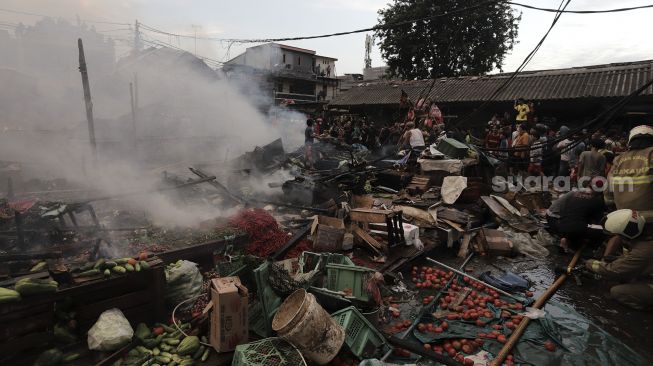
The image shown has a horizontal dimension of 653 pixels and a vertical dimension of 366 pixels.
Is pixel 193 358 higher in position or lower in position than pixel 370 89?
lower

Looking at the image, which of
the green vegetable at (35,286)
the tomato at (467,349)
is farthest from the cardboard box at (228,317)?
the tomato at (467,349)

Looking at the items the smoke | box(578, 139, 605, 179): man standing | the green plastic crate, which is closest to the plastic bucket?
the green plastic crate

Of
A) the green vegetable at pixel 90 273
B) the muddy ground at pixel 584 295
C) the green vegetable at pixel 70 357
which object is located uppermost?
the green vegetable at pixel 90 273

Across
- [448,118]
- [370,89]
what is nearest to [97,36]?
[370,89]

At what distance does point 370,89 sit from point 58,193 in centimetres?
1844

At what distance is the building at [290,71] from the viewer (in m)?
32.2

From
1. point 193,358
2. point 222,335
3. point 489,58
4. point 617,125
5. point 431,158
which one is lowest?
point 193,358

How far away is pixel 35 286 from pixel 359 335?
3359 mm

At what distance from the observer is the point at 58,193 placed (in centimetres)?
980

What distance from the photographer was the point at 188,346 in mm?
3674

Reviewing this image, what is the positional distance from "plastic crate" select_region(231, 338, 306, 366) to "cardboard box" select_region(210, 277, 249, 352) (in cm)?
34

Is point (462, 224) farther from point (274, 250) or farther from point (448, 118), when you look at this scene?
point (448, 118)

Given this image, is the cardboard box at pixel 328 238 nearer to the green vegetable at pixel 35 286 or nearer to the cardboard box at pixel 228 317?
the cardboard box at pixel 228 317

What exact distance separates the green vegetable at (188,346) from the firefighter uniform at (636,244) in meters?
5.95
